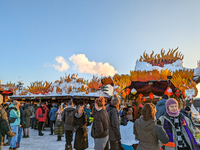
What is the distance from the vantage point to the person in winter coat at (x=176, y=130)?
2.86 m

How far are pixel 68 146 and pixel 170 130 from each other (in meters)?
4.19

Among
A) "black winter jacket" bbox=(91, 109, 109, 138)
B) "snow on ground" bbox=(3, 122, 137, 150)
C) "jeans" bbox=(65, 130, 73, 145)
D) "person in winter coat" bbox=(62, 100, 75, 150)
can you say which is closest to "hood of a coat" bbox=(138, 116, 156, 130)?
"black winter jacket" bbox=(91, 109, 109, 138)

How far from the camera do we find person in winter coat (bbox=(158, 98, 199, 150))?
113 inches

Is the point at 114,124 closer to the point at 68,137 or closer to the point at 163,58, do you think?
the point at 68,137

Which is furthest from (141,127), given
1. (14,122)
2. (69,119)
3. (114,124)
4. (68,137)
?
(14,122)

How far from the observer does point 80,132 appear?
186 inches

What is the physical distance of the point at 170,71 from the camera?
29.2 feet

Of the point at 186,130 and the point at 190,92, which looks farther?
the point at 190,92

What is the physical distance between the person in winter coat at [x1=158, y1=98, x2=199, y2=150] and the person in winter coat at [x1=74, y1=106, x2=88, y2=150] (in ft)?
8.09

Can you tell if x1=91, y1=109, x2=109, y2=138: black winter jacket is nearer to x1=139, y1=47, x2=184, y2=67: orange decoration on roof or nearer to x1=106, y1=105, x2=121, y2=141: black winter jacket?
x1=106, y1=105, x2=121, y2=141: black winter jacket

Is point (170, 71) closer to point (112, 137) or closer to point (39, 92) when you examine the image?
point (112, 137)

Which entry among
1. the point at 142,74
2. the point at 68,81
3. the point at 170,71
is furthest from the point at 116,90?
the point at 68,81

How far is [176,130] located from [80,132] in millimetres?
2693

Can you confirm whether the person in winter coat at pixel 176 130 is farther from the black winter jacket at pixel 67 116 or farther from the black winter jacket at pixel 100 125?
the black winter jacket at pixel 67 116
